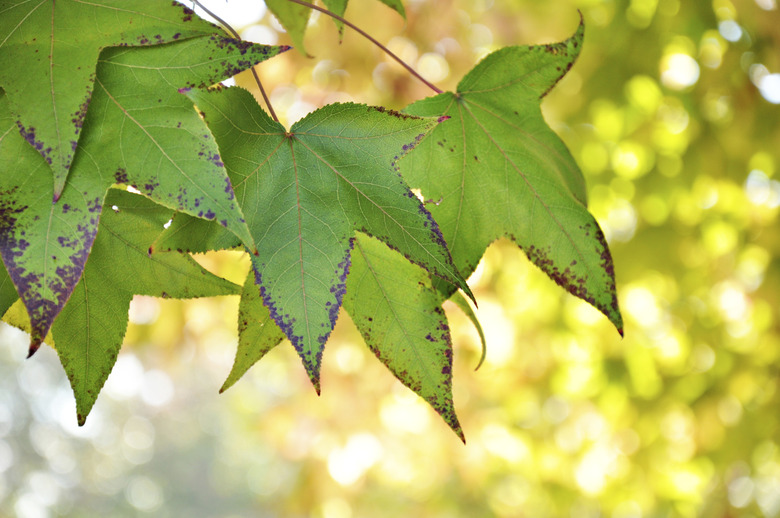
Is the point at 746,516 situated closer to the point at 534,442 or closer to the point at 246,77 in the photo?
the point at 534,442

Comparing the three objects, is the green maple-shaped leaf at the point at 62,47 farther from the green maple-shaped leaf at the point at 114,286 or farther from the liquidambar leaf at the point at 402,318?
the liquidambar leaf at the point at 402,318

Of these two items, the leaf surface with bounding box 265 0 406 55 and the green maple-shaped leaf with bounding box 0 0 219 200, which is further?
the leaf surface with bounding box 265 0 406 55

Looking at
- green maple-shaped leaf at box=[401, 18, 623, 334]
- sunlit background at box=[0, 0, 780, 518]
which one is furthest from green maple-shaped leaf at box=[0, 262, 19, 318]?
sunlit background at box=[0, 0, 780, 518]

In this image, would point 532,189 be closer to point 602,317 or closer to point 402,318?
point 402,318

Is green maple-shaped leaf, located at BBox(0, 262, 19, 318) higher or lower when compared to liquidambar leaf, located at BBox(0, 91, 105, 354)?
lower

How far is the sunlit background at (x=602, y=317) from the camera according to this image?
1886 mm

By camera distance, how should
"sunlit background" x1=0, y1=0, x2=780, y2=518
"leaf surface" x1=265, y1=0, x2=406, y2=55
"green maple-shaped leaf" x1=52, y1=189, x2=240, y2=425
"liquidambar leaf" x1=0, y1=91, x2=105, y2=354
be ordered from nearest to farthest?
"liquidambar leaf" x1=0, y1=91, x2=105, y2=354
"green maple-shaped leaf" x1=52, y1=189, x2=240, y2=425
"leaf surface" x1=265, y1=0, x2=406, y2=55
"sunlit background" x1=0, y1=0, x2=780, y2=518

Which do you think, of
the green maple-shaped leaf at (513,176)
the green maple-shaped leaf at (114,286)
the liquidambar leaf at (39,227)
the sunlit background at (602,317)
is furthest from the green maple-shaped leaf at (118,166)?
the sunlit background at (602,317)

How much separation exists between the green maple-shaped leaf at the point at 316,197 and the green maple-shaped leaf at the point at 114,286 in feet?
0.35

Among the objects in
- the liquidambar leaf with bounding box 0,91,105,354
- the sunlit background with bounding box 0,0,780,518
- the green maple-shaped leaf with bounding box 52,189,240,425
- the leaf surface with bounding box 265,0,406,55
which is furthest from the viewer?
the sunlit background with bounding box 0,0,780,518

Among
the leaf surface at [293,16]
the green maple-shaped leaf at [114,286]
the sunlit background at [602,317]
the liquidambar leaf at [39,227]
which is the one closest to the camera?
the liquidambar leaf at [39,227]

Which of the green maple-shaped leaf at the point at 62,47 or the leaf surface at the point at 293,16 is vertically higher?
the leaf surface at the point at 293,16

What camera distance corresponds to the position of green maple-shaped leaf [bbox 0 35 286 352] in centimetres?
38

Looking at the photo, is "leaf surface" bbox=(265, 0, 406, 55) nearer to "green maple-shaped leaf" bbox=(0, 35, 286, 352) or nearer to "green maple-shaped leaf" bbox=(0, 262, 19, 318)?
"green maple-shaped leaf" bbox=(0, 35, 286, 352)
